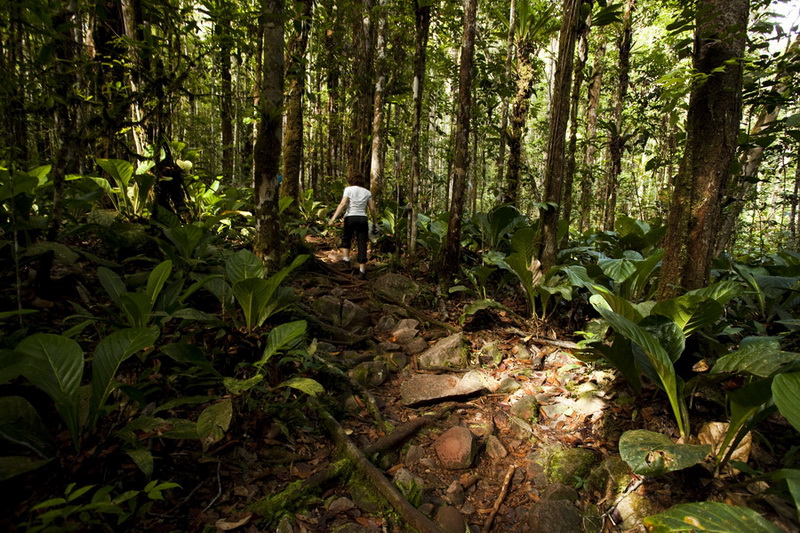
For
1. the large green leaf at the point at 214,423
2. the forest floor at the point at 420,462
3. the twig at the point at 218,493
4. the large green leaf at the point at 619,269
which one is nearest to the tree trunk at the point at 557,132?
the large green leaf at the point at 619,269

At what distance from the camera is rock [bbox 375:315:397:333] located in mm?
4688

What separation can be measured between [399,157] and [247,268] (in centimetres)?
500

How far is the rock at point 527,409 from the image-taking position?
3.19 meters

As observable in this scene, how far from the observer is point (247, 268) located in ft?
10.8

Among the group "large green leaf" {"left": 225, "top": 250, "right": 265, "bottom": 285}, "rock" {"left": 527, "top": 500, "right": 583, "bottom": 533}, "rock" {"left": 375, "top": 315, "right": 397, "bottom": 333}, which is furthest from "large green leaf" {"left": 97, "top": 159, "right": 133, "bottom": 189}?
"rock" {"left": 527, "top": 500, "right": 583, "bottom": 533}

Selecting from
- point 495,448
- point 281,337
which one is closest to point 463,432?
point 495,448

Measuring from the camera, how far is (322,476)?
2.31m

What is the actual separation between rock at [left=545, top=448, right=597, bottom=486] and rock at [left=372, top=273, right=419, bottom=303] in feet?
9.61

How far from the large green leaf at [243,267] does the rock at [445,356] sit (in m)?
1.90

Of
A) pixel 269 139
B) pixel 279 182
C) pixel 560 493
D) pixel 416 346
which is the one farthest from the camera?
pixel 279 182

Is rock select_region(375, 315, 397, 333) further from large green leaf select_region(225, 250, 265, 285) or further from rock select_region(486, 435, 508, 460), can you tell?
rock select_region(486, 435, 508, 460)

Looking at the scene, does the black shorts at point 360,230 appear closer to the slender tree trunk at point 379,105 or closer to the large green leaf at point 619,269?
the slender tree trunk at point 379,105

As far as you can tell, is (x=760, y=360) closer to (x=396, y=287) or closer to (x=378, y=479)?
(x=378, y=479)

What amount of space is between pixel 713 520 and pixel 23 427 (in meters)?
2.87
